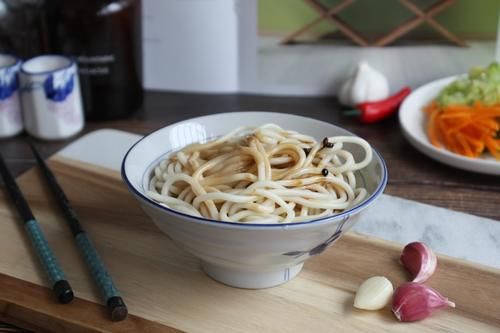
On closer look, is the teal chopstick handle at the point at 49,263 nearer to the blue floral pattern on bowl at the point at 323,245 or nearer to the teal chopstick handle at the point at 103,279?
the teal chopstick handle at the point at 103,279

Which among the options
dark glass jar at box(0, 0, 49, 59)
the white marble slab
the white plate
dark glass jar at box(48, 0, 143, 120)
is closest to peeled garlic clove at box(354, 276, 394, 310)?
the white marble slab

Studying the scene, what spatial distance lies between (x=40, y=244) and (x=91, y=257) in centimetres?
9

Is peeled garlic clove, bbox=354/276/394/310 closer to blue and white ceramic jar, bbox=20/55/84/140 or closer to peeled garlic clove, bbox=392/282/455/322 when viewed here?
peeled garlic clove, bbox=392/282/455/322

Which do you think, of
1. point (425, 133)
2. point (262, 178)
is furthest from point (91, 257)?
point (425, 133)

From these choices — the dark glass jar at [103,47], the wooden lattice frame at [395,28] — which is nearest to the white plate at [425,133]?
the wooden lattice frame at [395,28]

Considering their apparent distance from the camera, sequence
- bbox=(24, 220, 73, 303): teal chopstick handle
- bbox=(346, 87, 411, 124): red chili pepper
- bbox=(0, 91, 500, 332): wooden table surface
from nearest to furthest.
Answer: bbox=(24, 220, 73, 303): teal chopstick handle < bbox=(0, 91, 500, 332): wooden table surface < bbox=(346, 87, 411, 124): red chili pepper

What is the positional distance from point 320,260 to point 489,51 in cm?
80

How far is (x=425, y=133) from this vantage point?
135cm

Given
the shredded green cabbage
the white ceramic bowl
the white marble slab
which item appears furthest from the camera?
the shredded green cabbage

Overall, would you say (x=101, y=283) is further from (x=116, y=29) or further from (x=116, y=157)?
(x=116, y=29)

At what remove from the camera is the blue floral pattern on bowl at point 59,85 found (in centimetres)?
134

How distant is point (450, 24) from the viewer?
1.48m

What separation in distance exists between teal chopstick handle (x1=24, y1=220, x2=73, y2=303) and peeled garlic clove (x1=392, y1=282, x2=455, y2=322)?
406mm

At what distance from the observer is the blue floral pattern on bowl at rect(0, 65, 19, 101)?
135 centimetres
